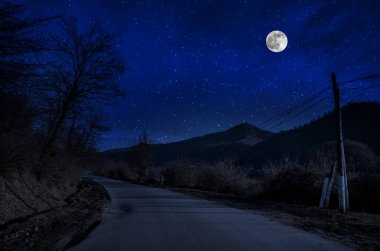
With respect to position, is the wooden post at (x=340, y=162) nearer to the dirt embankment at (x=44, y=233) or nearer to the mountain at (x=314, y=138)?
the dirt embankment at (x=44, y=233)

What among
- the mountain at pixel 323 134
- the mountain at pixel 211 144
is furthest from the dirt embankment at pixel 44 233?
the mountain at pixel 211 144

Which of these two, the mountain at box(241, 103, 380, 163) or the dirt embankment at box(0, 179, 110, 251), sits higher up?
the mountain at box(241, 103, 380, 163)

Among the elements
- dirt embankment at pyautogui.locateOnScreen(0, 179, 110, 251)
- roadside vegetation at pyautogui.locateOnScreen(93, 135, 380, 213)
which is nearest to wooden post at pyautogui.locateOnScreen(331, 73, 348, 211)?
roadside vegetation at pyautogui.locateOnScreen(93, 135, 380, 213)

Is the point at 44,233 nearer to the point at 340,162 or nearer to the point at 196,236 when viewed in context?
the point at 196,236

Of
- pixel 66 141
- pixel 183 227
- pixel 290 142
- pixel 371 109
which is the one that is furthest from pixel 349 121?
pixel 183 227

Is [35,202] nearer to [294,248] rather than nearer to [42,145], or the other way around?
[42,145]

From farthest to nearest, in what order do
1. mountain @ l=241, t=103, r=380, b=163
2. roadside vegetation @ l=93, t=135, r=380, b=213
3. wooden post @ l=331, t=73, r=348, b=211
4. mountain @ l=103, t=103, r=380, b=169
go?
mountain @ l=241, t=103, r=380, b=163, mountain @ l=103, t=103, r=380, b=169, roadside vegetation @ l=93, t=135, r=380, b=213, wooden post @ l=331, t=73, r=348, b=211

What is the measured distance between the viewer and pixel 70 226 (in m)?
8.48

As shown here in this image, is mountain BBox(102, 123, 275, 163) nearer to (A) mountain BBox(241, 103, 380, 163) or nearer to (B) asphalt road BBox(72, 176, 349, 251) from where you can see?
(A) mountain BBox(241, 103, 380, 163)

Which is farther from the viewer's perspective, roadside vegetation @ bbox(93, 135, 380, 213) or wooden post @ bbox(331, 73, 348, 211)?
roadside vegetation @ bbox(93, 135, 380, 213)

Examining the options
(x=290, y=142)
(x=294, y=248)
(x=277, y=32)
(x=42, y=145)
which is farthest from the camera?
(x=290, y=142)

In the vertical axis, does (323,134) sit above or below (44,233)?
above

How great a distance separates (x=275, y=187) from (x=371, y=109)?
110 m

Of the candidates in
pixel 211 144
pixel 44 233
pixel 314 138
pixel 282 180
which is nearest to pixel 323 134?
pixel 314 138
